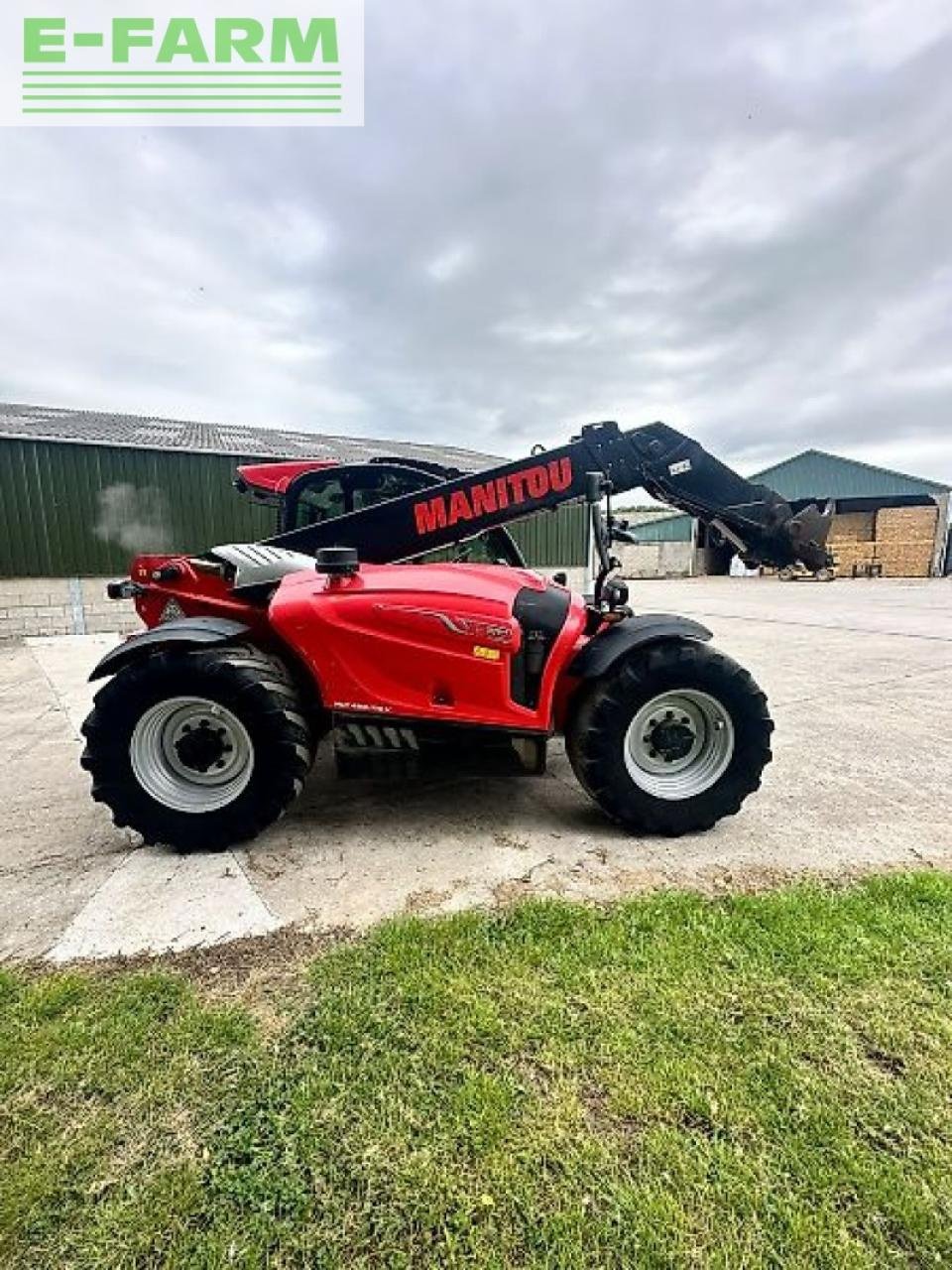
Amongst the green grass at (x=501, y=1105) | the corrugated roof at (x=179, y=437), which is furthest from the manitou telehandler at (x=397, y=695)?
the corrugated roof at (x=179, y=437)

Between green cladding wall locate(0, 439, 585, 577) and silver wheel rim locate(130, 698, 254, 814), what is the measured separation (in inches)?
341

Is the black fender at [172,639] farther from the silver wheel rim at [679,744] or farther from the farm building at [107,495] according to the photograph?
the farm building at [107,495]

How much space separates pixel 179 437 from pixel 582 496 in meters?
13.4

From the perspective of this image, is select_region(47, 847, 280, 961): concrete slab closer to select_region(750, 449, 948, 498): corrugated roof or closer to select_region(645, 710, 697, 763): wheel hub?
select_region(645, 710, 697, 763): wheel hub

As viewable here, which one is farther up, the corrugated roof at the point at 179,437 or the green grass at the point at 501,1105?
the corrugated roof at the point at 179,437

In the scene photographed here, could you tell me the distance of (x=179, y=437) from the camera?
1458 cm

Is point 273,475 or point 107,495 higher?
point 107,495

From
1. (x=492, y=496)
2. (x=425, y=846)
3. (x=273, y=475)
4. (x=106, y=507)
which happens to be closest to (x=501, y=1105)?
(x=425, y=846)

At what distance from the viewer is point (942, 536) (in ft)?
90.7

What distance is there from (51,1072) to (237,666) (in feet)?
5.44

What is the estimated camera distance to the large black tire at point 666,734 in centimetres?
325

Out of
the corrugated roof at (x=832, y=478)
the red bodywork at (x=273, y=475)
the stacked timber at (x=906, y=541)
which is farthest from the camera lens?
the corrugated roof at (x=832, y=478)

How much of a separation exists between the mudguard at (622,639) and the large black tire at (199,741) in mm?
1459

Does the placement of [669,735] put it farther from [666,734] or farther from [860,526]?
[860,526]
